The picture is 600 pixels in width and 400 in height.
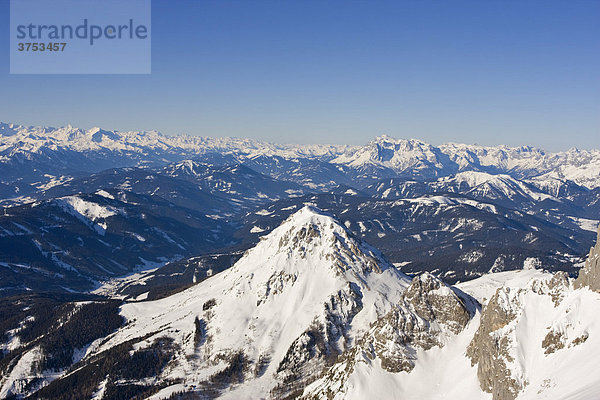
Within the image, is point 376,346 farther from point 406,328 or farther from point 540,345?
point 540,345

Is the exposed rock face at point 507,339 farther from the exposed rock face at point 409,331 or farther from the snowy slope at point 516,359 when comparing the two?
the exposed rock face at point 409,331

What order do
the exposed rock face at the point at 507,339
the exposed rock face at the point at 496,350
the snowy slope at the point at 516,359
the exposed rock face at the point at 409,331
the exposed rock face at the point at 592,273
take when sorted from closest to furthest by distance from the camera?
1. the snowy slope at the point at 516,359
2. the exposed rock face at the point at 507,339
3. the exposed rock face at the point at 592,273
4. the exposed rock face at the point at 496,350
5. the exposed rock face at the point at 409,331

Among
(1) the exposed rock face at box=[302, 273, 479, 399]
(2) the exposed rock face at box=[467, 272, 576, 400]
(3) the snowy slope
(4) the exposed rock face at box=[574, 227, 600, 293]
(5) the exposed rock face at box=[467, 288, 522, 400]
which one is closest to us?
(3) the snowy slope

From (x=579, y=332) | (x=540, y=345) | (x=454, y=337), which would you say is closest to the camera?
(x=579, y=332)

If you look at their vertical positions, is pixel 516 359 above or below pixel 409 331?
above

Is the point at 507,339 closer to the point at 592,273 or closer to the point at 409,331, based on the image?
the point at 592,273

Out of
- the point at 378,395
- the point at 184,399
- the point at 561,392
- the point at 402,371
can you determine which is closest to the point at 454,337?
the point at 402,371

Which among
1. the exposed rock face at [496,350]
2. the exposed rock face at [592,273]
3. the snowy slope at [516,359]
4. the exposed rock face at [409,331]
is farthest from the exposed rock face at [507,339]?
the exposed rock face at [409,331]

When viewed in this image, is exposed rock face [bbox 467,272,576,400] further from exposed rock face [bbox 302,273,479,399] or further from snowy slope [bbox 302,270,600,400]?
exposed rock face [bbox 302,273,479,399]

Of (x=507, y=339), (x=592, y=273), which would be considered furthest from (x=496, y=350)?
(x=592, y=273)

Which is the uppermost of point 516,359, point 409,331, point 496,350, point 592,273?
point 592,273

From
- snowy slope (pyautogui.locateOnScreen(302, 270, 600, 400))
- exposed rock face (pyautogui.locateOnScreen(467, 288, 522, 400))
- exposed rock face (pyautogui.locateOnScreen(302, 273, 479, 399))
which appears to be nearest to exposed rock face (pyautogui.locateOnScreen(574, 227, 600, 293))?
snowy slope (pyautogui.locateOnScreen(302, 270, 600, 400))
